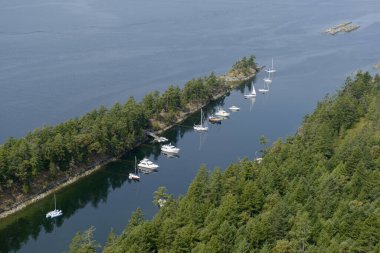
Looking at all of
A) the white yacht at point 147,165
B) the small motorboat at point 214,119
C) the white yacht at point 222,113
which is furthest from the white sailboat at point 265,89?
the white yacht at point 147,165

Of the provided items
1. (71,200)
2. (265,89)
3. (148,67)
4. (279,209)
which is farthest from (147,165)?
(148,67)

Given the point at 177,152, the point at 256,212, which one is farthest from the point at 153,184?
the point at 256,212

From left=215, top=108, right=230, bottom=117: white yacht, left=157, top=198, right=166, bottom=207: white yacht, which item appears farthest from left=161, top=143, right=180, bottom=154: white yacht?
left=215, top=108, right=230, bottom=117: white yacht

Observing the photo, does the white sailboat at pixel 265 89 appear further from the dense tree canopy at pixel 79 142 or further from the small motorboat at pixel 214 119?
the dense tree canopy at pixel 79 142

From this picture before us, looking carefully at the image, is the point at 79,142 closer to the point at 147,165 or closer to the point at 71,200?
the point at 71,200

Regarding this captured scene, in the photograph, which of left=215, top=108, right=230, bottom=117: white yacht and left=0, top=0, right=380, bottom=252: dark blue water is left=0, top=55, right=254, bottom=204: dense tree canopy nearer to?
left=0, top=0, right=380, bottom=252: dark blue water

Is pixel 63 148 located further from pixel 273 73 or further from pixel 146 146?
pixel 273 73
